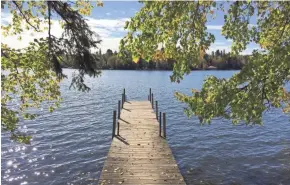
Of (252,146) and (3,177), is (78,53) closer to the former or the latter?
(3,177)

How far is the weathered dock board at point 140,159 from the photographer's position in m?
12.0

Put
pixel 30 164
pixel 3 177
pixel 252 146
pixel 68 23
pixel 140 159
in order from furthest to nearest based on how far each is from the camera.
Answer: pixel 252 146 → pixel 30 164 → pixel 3 177 → pixel 140 159 → pixel 68 23

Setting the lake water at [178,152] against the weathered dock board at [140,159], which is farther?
the lake water at [178,152]

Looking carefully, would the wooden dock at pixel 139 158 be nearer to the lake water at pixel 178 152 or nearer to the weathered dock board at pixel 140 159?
the weathered dock board at pixel 140 159

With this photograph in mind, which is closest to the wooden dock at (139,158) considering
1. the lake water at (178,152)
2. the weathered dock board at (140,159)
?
the weathered dock board at (140,159)

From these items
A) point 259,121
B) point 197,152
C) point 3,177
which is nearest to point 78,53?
point 259,121

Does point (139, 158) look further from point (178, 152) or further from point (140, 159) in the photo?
point (178, 152)

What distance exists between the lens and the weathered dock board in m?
12.0

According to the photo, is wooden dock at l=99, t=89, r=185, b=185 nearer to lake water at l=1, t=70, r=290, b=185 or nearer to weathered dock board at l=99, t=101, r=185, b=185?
weathered dock board at l=99, t=101, r=185, b=185

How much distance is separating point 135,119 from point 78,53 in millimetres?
18802

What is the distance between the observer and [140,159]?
1433 cm

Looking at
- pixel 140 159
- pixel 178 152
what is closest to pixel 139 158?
pixel 140 159

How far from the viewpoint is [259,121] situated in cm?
654

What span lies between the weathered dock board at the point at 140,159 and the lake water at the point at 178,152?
1873mm
